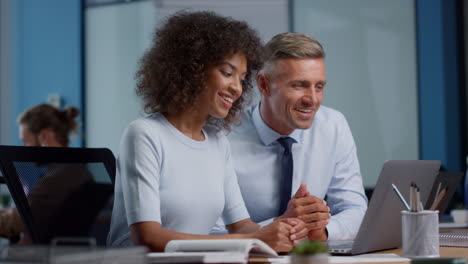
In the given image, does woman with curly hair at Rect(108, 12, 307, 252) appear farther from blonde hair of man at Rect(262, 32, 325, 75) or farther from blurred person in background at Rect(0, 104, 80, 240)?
blurred person in background at Rect(0, 104, 80, 240)

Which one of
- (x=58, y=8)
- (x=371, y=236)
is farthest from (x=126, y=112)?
(x=371, y=236)

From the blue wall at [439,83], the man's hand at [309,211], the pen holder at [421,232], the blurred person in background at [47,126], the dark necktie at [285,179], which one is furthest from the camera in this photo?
the blue wall at [439,83]

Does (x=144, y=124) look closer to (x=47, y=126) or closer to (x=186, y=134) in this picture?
(x=186, y=134)

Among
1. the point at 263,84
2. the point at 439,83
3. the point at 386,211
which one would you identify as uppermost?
the point at 439,83

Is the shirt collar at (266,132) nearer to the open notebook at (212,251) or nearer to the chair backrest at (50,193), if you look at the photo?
the chair backrest at (50,193)

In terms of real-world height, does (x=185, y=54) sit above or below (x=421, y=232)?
above

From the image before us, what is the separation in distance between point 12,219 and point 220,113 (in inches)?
66.8

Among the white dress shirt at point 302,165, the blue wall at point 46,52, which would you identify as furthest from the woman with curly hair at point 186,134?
the blue wall at point 46,52

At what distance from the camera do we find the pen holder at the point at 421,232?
1.40 m

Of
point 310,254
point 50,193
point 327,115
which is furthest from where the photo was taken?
point 327,115

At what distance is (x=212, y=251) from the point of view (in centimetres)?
132

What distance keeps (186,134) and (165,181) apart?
0.63ft

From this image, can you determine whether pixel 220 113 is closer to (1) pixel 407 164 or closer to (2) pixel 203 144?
(2) pixel 203 144

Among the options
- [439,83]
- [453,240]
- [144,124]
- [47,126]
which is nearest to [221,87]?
[144,124]
